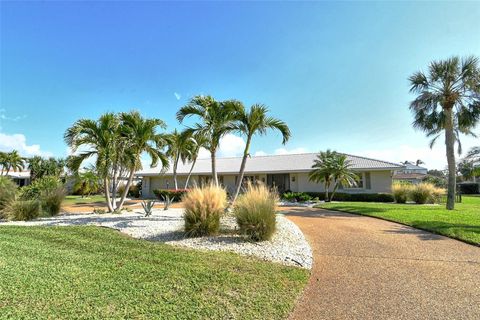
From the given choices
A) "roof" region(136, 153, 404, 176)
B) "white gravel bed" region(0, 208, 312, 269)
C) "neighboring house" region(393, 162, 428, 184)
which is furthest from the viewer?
"neighboring house" region(393, 162, 428, 184)

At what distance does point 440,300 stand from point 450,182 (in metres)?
15.5

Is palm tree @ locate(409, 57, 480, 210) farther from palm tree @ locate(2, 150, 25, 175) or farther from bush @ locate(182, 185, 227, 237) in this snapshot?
palm tree @ locate(2, 150, 25, 175)

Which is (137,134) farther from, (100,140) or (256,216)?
(256,216)

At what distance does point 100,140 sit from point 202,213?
7927mm

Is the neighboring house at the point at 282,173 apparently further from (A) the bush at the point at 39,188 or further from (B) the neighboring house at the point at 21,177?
(B) the neighboring house at the point at 21,177

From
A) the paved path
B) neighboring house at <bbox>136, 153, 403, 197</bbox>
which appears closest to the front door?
neighboring house at <bbox>136, 153, 403, 197</bbox>

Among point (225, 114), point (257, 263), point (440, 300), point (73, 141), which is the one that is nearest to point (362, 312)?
point (440, 300)

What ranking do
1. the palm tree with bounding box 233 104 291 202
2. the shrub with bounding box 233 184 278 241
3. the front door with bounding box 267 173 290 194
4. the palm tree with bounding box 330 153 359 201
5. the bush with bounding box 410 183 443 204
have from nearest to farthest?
the shrub with bounding box 233 184 278 241, the palm tree with bounding box 233 104 291 202, the bush with bounding box 410 183 443 204, the palm tree with bounding box 330 153 359 201, the front door with bounding box 267 173 290 194

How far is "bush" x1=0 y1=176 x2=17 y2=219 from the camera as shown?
1180 centimetres

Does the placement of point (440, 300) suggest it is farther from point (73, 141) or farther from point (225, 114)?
point (73, 141)

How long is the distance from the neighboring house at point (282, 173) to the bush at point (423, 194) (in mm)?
2306

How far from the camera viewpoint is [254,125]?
10.9 metres

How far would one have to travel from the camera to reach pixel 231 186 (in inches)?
1094

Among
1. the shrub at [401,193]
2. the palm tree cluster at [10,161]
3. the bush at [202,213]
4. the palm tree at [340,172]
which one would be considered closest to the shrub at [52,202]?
the bush at [202,213]
